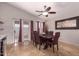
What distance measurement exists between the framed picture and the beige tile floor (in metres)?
0.39

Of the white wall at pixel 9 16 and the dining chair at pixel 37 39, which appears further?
the dining chair at pixel 37 39

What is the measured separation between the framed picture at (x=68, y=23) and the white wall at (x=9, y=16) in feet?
2.09

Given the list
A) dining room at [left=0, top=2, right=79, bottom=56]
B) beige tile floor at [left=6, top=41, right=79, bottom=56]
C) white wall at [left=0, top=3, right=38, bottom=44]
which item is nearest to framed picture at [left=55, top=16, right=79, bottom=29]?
dining room at [left=0, top=2, right=79, bottom=56]

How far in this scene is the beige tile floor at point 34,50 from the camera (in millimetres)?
2680

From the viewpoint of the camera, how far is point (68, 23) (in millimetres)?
2693

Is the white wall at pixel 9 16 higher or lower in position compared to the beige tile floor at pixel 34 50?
higher

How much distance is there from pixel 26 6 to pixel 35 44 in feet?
2.94

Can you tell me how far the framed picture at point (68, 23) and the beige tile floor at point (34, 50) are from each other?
A: 0.39m

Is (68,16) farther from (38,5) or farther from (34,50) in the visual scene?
(34,50)

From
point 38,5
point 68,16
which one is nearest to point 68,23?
point 68,16

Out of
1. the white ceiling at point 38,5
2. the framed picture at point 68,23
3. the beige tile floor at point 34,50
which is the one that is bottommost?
the beige tile floor at point 34,50

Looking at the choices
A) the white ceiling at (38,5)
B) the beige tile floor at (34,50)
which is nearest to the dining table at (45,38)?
the beige tile floor at (34,50)

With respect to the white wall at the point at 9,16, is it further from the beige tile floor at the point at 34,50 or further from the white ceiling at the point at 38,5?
the beige tile floor at the point at 34,50

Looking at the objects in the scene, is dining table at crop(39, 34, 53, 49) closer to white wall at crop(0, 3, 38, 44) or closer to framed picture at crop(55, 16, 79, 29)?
framed picture at crop(55, 16, 79, 29)
